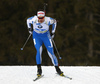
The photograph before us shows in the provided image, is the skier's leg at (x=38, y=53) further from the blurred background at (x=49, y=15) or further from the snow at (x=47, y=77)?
the blurred background at (x=49, y=15)

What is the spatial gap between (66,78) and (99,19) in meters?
14.0

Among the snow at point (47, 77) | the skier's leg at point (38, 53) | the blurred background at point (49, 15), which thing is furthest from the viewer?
the blurred background at point (49, 15)

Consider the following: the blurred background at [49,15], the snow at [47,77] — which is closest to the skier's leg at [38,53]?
the snow at [47,77]

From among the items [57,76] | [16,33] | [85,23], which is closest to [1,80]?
[57,76]

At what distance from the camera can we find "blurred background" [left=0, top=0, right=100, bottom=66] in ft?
47.1

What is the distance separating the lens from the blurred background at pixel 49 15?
14.4 meters

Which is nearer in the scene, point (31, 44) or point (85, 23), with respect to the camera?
point (31, 44)

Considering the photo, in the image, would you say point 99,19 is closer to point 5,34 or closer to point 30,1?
point 30,1

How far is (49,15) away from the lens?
14.1 meters

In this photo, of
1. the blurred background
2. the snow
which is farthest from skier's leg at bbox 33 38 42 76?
the blurred background

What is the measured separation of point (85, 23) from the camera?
15734 millimetres

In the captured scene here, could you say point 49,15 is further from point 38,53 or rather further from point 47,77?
point 47,77

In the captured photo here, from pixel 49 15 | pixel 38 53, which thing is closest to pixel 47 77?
pixel 38 53

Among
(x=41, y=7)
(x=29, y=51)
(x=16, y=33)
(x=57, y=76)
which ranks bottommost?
(x=29, y=51)
